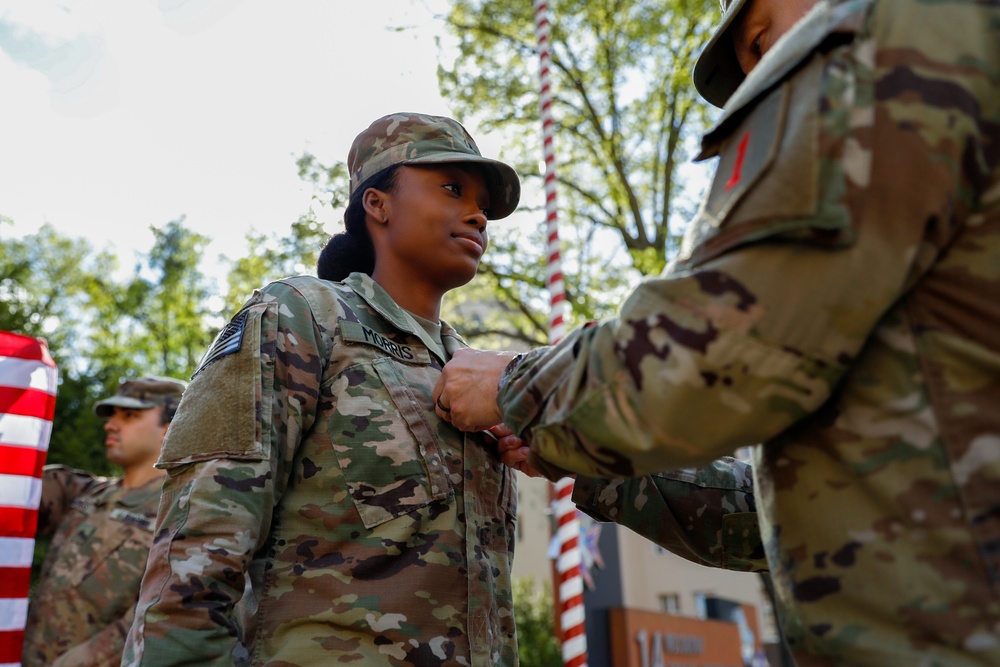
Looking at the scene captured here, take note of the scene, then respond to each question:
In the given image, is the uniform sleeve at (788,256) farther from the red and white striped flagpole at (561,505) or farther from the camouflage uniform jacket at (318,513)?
the red and white striped flagpole at (561,505)

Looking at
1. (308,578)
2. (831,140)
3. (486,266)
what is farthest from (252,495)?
(486,266)

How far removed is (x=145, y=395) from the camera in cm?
593

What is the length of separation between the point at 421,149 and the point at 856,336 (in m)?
1.73

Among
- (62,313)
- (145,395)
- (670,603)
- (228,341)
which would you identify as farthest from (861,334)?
(670,603)

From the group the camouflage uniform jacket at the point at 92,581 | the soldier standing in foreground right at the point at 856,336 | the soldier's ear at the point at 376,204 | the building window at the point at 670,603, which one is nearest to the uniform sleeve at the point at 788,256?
the soldier standing in foreground right at the point at 856,336

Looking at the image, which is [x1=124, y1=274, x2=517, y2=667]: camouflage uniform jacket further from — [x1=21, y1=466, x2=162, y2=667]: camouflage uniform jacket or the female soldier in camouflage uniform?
[x1=21, y1=466, x2=162, y2=667]: camouflage uniform jacket

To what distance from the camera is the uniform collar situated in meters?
2.43

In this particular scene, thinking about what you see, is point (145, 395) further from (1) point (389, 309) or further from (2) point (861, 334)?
(2) point (861, 334)

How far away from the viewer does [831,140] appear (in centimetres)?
122

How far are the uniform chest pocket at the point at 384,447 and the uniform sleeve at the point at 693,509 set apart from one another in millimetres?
404

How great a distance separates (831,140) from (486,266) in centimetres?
1202

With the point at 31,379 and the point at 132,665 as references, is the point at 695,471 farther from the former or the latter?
the point at 31,379

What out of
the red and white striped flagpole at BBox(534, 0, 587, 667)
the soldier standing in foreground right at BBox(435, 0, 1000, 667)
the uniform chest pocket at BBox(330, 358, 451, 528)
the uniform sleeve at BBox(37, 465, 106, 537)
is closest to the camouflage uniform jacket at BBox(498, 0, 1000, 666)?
the soldier standing in foreground right at BBox(435, 0, 1000, 667)

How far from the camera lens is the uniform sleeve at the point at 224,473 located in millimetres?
1773
